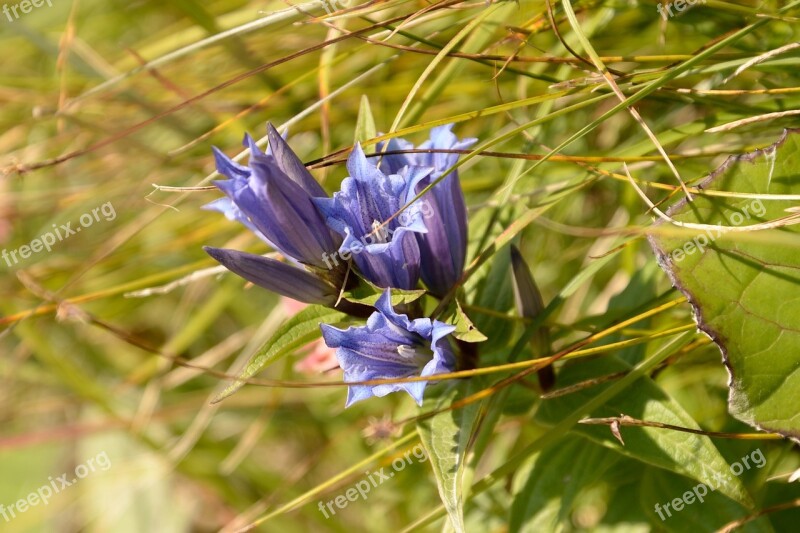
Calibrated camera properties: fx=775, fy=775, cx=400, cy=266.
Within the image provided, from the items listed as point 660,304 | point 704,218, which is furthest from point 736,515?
point 704,218

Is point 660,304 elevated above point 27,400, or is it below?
below

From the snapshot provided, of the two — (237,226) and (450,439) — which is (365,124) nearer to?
(450,439)

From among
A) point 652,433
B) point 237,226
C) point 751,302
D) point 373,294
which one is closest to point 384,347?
point 373,294

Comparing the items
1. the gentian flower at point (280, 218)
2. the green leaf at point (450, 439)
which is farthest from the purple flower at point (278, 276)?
the green leaf at point (450, 439)

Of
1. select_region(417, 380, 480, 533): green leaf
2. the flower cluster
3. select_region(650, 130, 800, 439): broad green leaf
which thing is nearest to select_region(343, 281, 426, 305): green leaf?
the flower cluster

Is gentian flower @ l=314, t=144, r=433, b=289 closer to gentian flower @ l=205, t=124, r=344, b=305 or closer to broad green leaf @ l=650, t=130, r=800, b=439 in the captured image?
gentian flower @ l=205, t=124, r=344, b=305

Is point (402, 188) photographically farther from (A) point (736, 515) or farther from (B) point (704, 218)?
(A) point (736, 515)

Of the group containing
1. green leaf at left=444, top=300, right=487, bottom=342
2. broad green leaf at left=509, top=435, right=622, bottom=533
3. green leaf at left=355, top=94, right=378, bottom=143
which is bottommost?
broad green leaf at left=509, top=435, right=622, bottom=533
